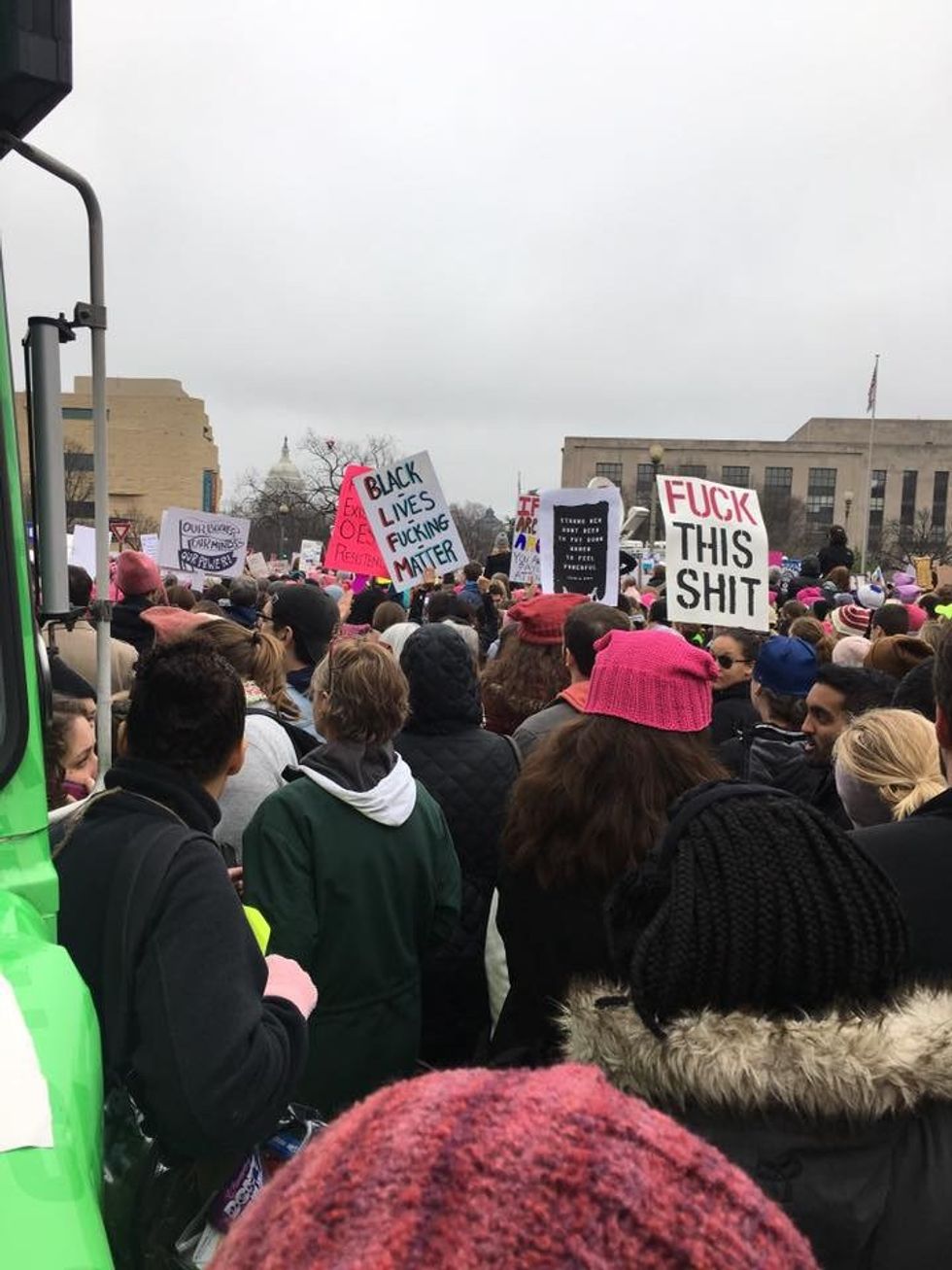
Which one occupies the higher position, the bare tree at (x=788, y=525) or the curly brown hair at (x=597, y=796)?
the curly brown hair at (x=597, y=796)

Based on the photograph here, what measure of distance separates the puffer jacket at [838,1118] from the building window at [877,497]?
95787mm

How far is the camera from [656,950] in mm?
1531

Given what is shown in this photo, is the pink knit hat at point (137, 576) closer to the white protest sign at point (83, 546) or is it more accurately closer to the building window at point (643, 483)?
the white protest sign at point (83, 546)

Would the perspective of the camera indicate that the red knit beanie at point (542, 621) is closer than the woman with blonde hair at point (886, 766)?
No

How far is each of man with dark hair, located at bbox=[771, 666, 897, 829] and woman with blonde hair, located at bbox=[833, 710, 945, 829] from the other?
948mm

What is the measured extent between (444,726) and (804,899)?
2.61 metres

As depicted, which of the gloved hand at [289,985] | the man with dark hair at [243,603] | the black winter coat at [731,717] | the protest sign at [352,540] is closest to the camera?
the gloved hand at [289,985]

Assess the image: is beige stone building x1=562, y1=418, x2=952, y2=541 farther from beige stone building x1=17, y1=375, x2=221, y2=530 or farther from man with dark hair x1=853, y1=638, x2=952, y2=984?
man with dark hair x1=853, y1=638, x2=952, y2=984

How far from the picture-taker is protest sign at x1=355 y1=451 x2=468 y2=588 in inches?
368

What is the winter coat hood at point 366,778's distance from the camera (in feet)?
10.6

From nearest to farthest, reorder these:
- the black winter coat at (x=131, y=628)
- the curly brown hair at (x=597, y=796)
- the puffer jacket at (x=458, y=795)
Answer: the curly brown hair at (x=597, y=796), the puffer jacket at (x=458, y=795), the black winter coat at (x=131, y=628)

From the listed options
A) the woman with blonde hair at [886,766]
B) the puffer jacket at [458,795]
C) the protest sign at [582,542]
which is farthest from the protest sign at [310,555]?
the woman with blonde hair at [886,766]

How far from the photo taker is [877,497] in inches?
A: 3625

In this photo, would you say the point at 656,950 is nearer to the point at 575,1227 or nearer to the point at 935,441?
the point at 575,1227
